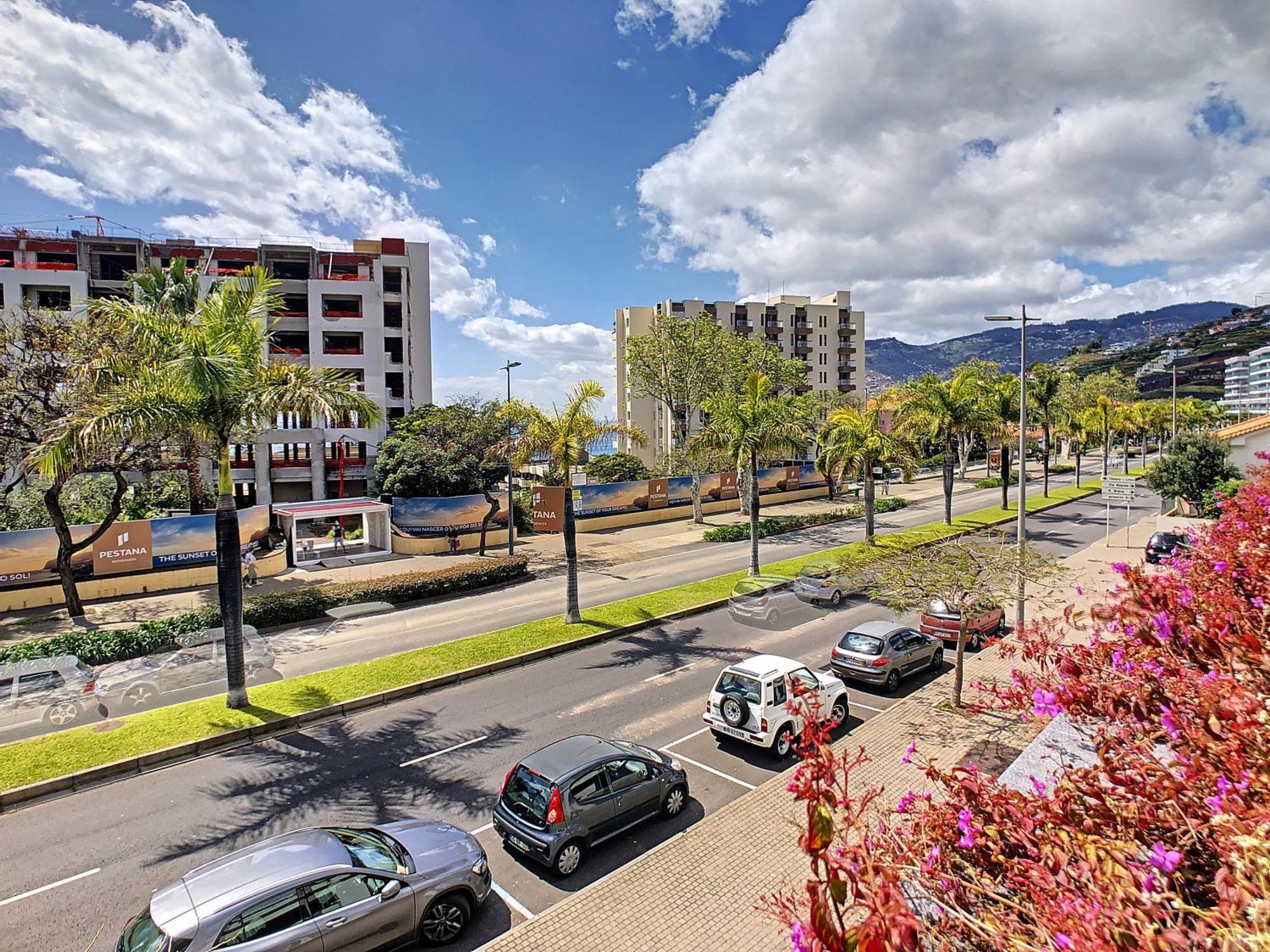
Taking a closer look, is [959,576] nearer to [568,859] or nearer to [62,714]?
[568,859]

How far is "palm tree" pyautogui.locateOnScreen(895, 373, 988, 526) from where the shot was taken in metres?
35.7

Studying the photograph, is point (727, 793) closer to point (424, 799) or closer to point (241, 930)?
point (424, 799)

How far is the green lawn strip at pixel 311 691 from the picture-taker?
1190 centimetres

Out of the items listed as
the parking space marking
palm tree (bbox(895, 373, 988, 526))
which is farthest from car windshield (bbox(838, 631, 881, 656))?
palm tree (bbox(895, 373, 988, 526))

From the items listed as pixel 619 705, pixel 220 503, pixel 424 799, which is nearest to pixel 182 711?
pixel 220 503

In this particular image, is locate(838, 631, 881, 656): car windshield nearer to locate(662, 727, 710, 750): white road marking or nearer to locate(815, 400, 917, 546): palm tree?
locate(662, 727, 710, 750): white road marking

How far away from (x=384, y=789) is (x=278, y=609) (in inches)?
488

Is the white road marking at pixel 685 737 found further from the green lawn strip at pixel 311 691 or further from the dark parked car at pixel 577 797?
the green lawn strip at pixel 311 691

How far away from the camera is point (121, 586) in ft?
82.6

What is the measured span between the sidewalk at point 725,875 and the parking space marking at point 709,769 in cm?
54

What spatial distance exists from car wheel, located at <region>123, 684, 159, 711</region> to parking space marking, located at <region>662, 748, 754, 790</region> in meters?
11.4

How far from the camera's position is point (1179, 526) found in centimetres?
3097

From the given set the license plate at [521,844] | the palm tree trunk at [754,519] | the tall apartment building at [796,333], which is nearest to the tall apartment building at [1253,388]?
the tall apartment building at [796,333]

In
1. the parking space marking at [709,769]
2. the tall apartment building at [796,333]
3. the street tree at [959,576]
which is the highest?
the tall apartment building at [796,333]
